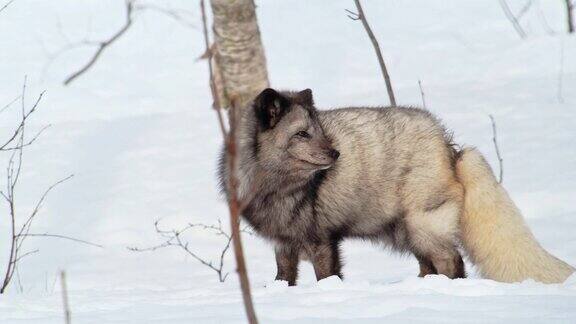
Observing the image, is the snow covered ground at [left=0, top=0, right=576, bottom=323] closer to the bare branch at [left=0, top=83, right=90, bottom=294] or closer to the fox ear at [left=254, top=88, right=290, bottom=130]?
the bare branch at [left=0, top=83, right=90, bottom=294]

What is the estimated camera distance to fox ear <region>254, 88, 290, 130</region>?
5.19 m

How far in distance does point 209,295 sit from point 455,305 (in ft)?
4.37

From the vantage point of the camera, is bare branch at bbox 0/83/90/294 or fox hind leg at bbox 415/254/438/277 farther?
fox hind leg at bbox 415/254/438/277

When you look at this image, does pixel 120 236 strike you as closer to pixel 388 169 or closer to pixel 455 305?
pixel 388 169

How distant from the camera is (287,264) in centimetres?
551

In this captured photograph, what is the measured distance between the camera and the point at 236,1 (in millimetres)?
8539

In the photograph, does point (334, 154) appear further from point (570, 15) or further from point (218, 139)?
point (570, 15)

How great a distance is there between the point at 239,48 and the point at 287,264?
370 centimetres

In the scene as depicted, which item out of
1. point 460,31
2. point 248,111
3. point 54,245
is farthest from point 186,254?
point 460,31

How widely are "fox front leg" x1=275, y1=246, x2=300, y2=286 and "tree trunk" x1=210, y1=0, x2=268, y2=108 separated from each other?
337cm

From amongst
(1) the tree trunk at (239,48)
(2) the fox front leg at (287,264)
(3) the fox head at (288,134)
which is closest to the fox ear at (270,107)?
(3) the fox head at (288,134)

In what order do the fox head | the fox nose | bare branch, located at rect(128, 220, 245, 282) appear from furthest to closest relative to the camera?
1. bare branch, located at rect(128, 220, 245, 282)
2. the fox head
3. the fox nose

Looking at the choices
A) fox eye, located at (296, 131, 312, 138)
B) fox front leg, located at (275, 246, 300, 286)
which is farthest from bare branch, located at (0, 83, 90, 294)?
fox eye, located at (296, 131, 312, 138)

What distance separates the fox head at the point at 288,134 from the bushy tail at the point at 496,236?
862 millimetres
